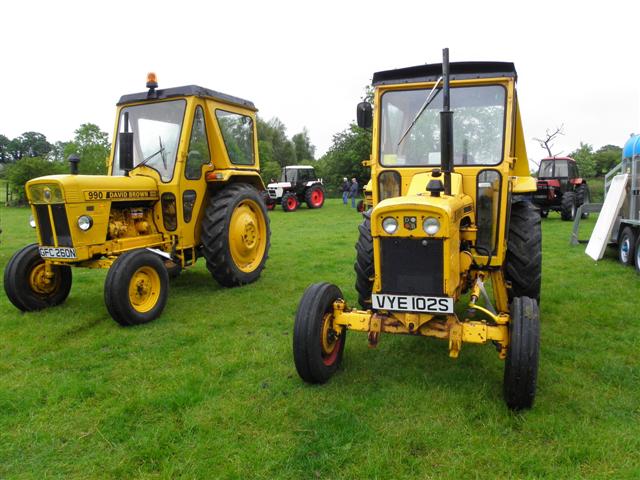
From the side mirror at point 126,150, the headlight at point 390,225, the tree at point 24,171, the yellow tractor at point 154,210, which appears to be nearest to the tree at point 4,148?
the tree at point 24,171

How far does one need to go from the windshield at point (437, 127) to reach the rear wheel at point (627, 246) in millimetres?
4765

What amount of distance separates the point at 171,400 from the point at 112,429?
0.42 m

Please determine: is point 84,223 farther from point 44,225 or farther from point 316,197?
point 316,197

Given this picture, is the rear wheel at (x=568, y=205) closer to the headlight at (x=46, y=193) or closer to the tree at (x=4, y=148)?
the headlight at (x=46, y=193)

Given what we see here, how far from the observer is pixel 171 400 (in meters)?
3.35

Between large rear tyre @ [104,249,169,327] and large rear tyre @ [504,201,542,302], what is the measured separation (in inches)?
138

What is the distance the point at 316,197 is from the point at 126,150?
16.8 metres

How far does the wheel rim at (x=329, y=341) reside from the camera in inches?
140

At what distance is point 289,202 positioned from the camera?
816 inches

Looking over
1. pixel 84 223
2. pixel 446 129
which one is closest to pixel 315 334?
pixel 446 129

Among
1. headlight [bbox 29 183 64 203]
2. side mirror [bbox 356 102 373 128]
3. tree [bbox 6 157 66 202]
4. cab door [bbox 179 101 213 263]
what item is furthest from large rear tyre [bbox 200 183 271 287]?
tree [bbox 6 157 66 202]

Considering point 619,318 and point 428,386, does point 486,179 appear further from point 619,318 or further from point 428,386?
point 619,318

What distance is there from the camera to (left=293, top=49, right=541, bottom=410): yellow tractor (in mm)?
3207

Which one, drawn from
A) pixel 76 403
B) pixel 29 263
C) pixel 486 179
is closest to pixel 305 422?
pixel 76 403
